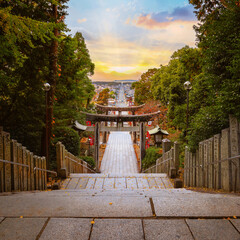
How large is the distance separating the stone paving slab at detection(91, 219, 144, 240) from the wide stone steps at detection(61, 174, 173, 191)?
176 inches

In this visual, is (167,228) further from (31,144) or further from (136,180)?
(31,144)

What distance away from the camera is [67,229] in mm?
2443

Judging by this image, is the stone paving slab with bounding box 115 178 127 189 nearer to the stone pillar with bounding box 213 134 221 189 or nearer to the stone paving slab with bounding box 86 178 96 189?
the stone paving slab with bounding box 86 178 96 189

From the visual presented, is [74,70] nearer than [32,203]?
No

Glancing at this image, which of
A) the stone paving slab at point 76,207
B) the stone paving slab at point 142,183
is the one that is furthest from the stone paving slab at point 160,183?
the stone paving slab at point 76,207

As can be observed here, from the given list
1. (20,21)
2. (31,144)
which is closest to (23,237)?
(20,21)

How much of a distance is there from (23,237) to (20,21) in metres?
3.57

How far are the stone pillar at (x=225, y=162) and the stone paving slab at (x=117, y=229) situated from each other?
9.41 ft

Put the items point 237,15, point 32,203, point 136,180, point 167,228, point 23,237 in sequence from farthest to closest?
point 136,180, point 237,15, point 32,203, point 167,228, point 23,237

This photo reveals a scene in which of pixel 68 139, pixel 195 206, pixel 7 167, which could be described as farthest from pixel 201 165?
pixel 68 139

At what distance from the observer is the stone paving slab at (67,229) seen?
2.31 meters

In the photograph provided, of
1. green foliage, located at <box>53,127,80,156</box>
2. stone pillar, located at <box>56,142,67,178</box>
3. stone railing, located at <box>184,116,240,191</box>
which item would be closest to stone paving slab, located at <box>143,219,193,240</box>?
stone railing, located at <box>184,116,240,191</box>

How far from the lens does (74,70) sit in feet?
39.6

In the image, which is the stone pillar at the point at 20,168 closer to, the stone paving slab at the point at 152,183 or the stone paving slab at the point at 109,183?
the stone paving slab at the point at 109,183
